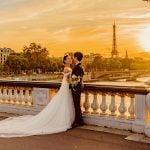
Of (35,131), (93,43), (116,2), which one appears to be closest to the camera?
(35,131)

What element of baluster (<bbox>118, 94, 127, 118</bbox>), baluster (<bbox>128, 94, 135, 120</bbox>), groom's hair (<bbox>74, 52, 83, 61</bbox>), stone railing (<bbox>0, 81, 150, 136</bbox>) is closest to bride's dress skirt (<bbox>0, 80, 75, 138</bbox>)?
stone railing (<bbox>0, 81, 150, 136</bbox>)

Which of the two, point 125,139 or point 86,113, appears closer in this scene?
point 125,139

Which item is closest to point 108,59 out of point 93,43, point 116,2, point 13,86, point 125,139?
point 93,43

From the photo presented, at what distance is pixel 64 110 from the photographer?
7055 millimetres

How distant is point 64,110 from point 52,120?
0.92 feet

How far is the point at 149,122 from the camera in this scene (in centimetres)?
624

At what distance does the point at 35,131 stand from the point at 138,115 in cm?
177

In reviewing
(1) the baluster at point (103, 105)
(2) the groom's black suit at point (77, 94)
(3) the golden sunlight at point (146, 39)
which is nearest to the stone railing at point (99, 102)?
(1) the baluster at point (103, 105)

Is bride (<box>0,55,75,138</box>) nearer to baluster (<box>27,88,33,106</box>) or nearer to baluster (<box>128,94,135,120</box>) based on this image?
baluster (<box>27,88,33,106</box>)

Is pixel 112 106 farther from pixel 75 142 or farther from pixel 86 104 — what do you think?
pixel 75 142

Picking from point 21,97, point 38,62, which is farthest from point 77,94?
point 38,62

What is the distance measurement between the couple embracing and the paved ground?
477 millimetres

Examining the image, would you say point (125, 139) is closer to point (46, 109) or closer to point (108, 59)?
point (46, 109)

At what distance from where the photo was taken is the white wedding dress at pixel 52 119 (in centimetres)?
674
